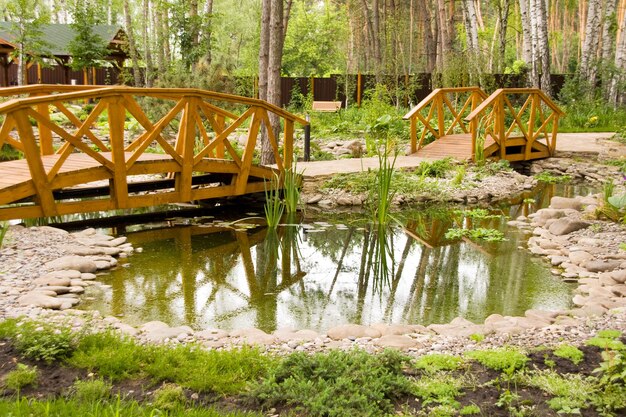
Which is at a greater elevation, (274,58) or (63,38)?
(63,38)

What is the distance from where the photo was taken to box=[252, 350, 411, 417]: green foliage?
3094mm

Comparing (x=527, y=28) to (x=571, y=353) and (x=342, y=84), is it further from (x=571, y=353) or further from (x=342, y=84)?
(x=571, y=353)

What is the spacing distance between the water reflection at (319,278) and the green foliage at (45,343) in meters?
1.30

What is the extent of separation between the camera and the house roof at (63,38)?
83.6ft

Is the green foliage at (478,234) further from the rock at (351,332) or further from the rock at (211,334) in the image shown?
the rock at (211,334)

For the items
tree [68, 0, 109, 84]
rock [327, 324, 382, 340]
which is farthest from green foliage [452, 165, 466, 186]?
tree [68, 0, 109, 84]

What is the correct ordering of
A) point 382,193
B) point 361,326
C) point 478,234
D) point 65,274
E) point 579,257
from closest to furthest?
point 361,326
point 65,274
point 579,257
point 382,193
point 478,234

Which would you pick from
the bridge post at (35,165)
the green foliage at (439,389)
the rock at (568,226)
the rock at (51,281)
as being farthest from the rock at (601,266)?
the bridge post at (35,165)

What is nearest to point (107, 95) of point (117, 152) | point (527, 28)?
point (117, 152)

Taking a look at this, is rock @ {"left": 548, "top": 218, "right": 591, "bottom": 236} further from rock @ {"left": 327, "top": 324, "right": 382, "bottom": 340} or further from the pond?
rock @ {"left": 327, "top": 324, "right": 382, "bottom": 340}

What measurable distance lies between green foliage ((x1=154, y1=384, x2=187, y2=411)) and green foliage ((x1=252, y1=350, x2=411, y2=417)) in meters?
0.33

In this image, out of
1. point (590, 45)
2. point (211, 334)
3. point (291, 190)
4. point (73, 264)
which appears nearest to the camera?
point (211, 334)

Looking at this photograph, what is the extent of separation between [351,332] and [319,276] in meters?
2.01

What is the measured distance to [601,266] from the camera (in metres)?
6.17
